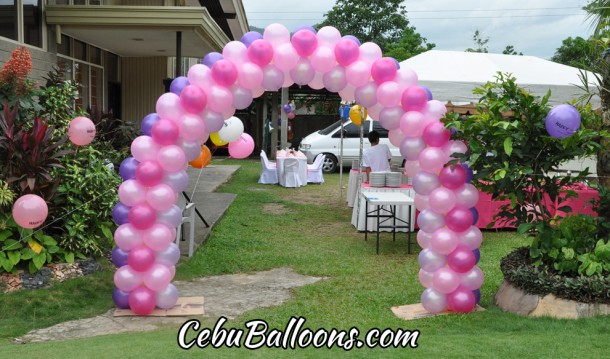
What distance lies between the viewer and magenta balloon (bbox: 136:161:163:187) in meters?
5.26

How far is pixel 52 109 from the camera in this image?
7242 mm

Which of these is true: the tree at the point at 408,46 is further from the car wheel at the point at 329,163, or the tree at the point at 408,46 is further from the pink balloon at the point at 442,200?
the pink balloon at the point at 442,200

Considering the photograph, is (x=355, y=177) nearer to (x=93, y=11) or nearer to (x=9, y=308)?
(x=93, y=11)

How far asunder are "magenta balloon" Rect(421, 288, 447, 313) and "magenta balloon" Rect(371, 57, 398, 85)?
6.71 feet

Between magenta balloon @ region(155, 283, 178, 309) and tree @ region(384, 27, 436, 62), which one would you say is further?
tree @ region(384, 27, 436, 62)

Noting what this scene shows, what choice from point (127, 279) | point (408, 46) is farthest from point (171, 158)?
point (408, 46)

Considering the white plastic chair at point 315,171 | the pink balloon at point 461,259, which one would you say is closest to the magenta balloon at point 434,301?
the pink balloon at point 461,259

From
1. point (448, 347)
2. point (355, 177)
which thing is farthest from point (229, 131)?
point (355, 177)

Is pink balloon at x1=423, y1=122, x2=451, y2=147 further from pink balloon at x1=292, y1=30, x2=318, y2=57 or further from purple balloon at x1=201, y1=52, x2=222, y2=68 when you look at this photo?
purple balloon at x1=201, y1=52, x2=222, y2=68

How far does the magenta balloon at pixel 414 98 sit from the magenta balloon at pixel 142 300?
9.75 feet

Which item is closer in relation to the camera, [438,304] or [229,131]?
[438,304]

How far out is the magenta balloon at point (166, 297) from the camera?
5.52 m

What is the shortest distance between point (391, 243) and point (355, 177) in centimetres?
273

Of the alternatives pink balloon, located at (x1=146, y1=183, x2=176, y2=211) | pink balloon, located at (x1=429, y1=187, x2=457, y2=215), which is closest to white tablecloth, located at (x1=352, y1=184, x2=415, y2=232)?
pink balloon, located at (x1=429, y1=187, x2=457, y2=215)
